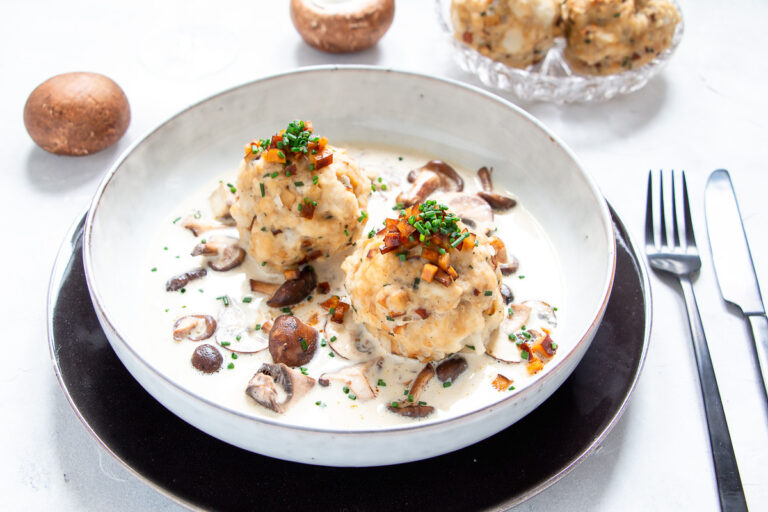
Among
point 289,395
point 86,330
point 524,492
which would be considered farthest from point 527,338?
point 86,330

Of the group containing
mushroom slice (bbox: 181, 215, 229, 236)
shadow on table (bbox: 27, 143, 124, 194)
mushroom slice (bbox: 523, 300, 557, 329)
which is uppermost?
mushroom slice (bbox: 523, 300, 557, 329)

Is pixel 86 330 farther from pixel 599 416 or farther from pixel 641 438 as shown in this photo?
pixel 641 438

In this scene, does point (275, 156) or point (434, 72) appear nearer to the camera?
point (275, 156)

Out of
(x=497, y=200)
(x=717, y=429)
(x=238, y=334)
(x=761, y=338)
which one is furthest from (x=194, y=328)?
(x=761, y=338)

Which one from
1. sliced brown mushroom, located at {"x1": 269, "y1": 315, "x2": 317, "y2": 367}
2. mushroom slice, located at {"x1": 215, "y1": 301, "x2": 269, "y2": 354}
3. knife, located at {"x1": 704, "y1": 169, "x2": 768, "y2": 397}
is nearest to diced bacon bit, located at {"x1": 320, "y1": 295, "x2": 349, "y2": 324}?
sliced brown mushroom, located at {"x1": 269, "y1": 315, "x2": 317, "y2": 367}

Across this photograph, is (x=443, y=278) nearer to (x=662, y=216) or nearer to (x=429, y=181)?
(x=429, y=181)

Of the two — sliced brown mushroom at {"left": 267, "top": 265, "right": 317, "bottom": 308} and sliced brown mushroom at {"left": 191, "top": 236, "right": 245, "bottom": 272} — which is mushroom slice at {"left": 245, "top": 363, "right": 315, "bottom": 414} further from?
sliced brown mushroom at {"left": 191, "top": 236, "right": 245, "bottom": 272}
